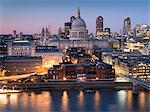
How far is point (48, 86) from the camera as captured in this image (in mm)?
6289

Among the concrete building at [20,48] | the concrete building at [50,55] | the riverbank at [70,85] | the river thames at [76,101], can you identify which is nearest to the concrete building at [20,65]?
the concrete building at [50,55]

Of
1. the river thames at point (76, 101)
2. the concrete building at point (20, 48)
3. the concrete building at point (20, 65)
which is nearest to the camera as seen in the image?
the river thames at point (76, 101)

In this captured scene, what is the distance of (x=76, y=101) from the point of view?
203 inches

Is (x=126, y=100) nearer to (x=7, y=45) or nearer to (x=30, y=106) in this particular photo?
(x=30, y=106)

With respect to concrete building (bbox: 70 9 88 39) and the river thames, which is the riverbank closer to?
the river thames

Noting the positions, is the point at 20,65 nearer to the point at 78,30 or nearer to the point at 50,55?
the point at 50,55

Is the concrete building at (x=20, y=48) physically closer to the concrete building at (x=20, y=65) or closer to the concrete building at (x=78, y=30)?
the concrete building at (x=20, y=65)

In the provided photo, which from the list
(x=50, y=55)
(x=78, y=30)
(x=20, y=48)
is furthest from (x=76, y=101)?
(x=78, y=30)

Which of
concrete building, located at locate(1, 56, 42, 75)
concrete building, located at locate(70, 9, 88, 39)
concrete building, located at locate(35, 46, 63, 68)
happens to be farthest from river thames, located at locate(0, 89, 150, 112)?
concrete building, located at locate(70, 9, 88, 39)

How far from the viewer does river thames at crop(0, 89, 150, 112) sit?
4.70 m

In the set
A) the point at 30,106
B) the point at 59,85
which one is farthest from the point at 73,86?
the point at 30,106

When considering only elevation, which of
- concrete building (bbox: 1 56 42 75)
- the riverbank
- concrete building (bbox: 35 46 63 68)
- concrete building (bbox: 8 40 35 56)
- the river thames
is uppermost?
concrete building (bbox: 8 40 35 56)

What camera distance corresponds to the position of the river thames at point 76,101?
4695mm

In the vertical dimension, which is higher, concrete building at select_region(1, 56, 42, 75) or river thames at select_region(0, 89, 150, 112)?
concrete building at select_region(1, 56, 42, 75)
